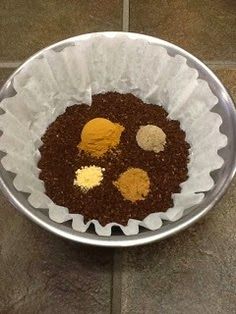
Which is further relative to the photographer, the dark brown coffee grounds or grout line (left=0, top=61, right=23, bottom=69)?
→ grout line (left=0, top=61, right=23, bottom=69)

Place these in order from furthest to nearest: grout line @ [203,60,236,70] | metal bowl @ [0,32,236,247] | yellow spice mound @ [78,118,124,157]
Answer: grout line @ [203,60,236,70]
yellow spice mound @ [78,118,124,157]
metal bowl @ [0,32,236,247]

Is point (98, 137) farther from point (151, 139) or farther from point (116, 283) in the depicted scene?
point (116, 283)

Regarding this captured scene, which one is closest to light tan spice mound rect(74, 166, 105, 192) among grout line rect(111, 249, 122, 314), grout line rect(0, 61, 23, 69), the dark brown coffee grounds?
the dark brown coffee grounds

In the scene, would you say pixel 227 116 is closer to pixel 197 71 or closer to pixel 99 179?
pixel 197 71

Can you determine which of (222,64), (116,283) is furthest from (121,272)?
(222,64)

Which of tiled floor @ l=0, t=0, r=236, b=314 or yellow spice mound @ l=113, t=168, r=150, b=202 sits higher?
yellow spice mound @ l=113, t=168, r=150, b=202

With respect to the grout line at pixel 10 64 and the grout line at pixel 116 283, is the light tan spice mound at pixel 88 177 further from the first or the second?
the grout line at pixel 10 64

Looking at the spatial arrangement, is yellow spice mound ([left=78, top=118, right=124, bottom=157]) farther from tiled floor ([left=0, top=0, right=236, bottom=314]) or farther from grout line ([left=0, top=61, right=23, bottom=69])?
grout line ([left=0, top=61, right=23, bottom=69])

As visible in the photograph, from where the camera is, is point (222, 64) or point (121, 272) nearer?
point (121, 272)
